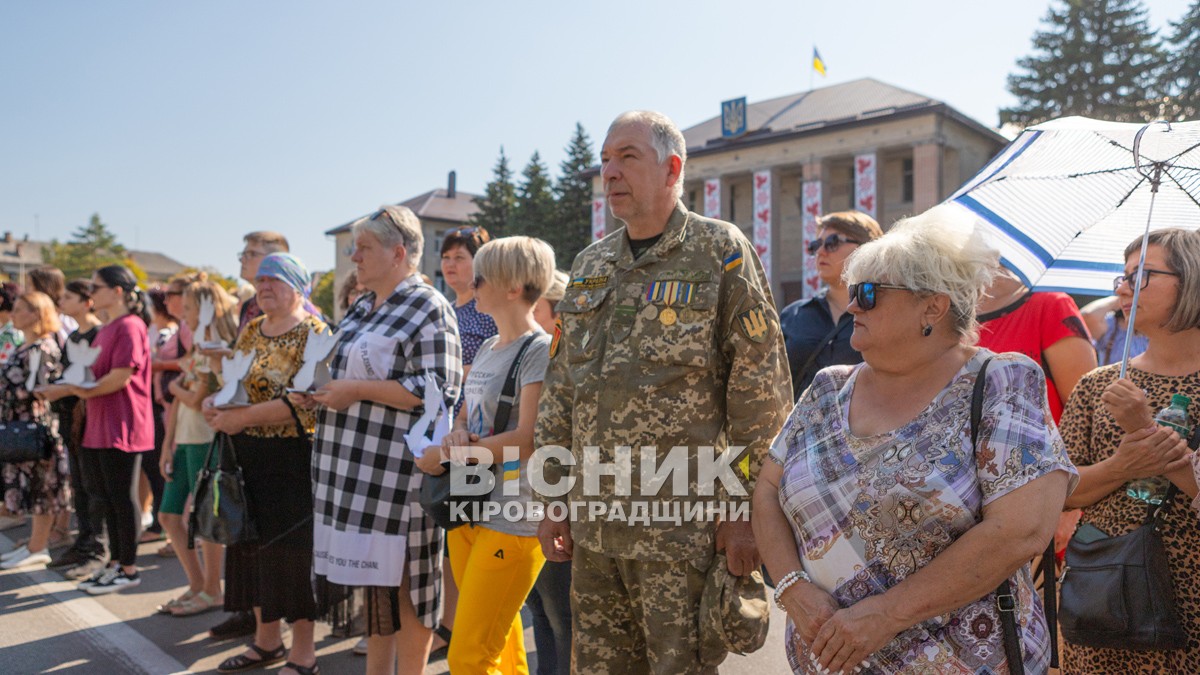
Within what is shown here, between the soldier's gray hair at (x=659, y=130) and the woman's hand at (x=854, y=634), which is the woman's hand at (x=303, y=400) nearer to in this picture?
the soldier's gray hair at (x=659, y=130)

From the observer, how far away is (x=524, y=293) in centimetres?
359

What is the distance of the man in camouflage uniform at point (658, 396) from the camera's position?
2.58 metres

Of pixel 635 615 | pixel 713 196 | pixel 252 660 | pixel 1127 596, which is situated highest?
pixel 713 196

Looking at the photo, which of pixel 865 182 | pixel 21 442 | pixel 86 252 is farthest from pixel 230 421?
pixel 86 252

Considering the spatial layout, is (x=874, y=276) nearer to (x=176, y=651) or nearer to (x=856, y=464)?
(x=856, y=464)

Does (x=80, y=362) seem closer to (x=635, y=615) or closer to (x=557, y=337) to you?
(x=557, y=337)

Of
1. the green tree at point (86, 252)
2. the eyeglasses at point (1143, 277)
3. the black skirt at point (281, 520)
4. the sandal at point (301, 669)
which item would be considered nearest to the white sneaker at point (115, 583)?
the black skirt at point (281, 520)

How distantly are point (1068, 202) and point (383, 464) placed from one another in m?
2.91

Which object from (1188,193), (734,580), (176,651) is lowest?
(176,651)

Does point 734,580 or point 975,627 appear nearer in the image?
point 975,627

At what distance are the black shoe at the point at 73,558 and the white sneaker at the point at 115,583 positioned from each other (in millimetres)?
559

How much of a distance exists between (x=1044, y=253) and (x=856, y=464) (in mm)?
1427

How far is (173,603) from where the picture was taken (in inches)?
214

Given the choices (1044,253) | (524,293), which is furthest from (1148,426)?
(524,293)
